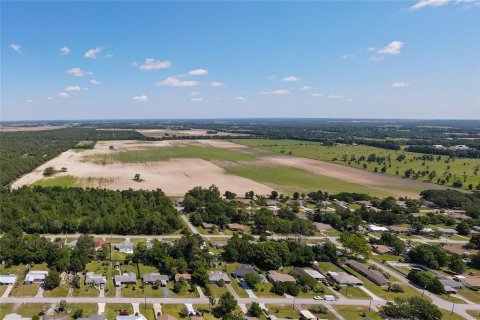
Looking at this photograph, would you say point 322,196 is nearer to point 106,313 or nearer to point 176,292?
point 176,292

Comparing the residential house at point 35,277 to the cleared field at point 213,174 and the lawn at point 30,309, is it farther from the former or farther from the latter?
the cleared field at point 213,174

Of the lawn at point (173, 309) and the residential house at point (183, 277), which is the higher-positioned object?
the residential house at point (183, 277)

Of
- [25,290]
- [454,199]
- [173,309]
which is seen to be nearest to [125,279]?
[173,309]

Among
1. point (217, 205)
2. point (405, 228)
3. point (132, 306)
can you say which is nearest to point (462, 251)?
point (405, 228)

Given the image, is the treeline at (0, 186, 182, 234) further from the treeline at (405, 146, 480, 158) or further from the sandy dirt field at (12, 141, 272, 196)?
→ the treeline at (405, 146, 480, 158)

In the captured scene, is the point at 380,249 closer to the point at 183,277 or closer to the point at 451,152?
the point at 183,277

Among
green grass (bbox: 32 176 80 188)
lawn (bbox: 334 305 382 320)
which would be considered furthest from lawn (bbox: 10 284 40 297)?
green grass (bbox: 32 176 80 188)

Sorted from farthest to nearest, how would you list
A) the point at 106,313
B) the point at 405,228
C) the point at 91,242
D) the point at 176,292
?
the point at 405,228, the point at 91,242, the point at 176,292, the point at 106,313

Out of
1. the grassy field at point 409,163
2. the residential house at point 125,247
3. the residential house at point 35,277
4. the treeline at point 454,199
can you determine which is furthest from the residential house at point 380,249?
the grassy field at point 409,163
